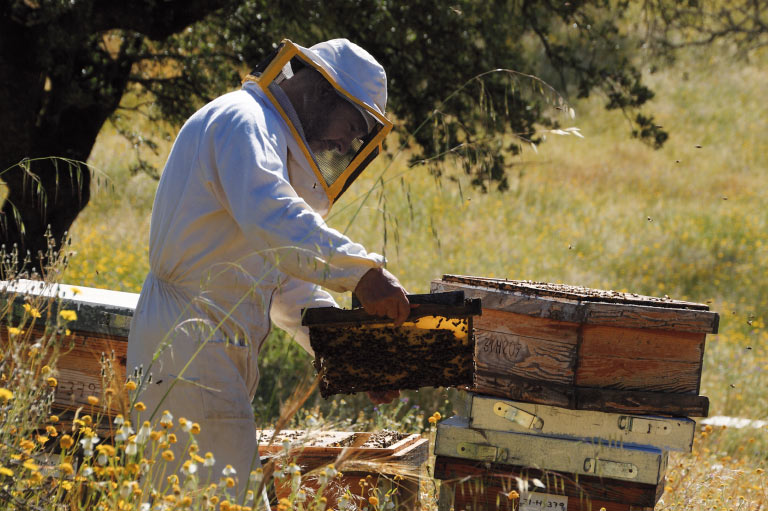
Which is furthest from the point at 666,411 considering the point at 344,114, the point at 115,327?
the point at 115,327

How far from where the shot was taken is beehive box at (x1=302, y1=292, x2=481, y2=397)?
118 inches

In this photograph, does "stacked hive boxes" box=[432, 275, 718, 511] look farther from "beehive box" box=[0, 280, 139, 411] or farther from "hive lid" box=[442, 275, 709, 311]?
"beehive box" box=[0, 280, 139, 411]

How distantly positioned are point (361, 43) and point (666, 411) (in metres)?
5.41

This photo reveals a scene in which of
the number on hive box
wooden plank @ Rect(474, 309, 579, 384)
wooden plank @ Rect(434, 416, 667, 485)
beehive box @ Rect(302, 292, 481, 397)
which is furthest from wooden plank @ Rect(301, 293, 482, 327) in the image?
the number on hive box

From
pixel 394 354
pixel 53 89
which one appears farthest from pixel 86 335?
pixel 53 89

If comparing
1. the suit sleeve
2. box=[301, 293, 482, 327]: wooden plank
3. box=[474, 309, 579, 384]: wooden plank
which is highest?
box=[301, 293, 482, 327]: wooden plank

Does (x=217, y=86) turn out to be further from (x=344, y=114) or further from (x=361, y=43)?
(x=344, y=114)

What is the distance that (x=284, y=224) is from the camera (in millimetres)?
2533

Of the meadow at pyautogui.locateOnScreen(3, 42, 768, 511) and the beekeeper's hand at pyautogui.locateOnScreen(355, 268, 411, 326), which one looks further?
the meadow at pyautogui.locateOnScreen(3, 42, 768, 511)

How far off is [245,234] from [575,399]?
5.39ft

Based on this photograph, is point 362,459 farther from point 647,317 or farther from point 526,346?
point 647,317

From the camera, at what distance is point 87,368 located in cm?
388

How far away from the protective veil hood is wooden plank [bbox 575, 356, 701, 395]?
4.32 ft

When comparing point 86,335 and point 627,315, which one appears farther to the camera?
point 86,335
